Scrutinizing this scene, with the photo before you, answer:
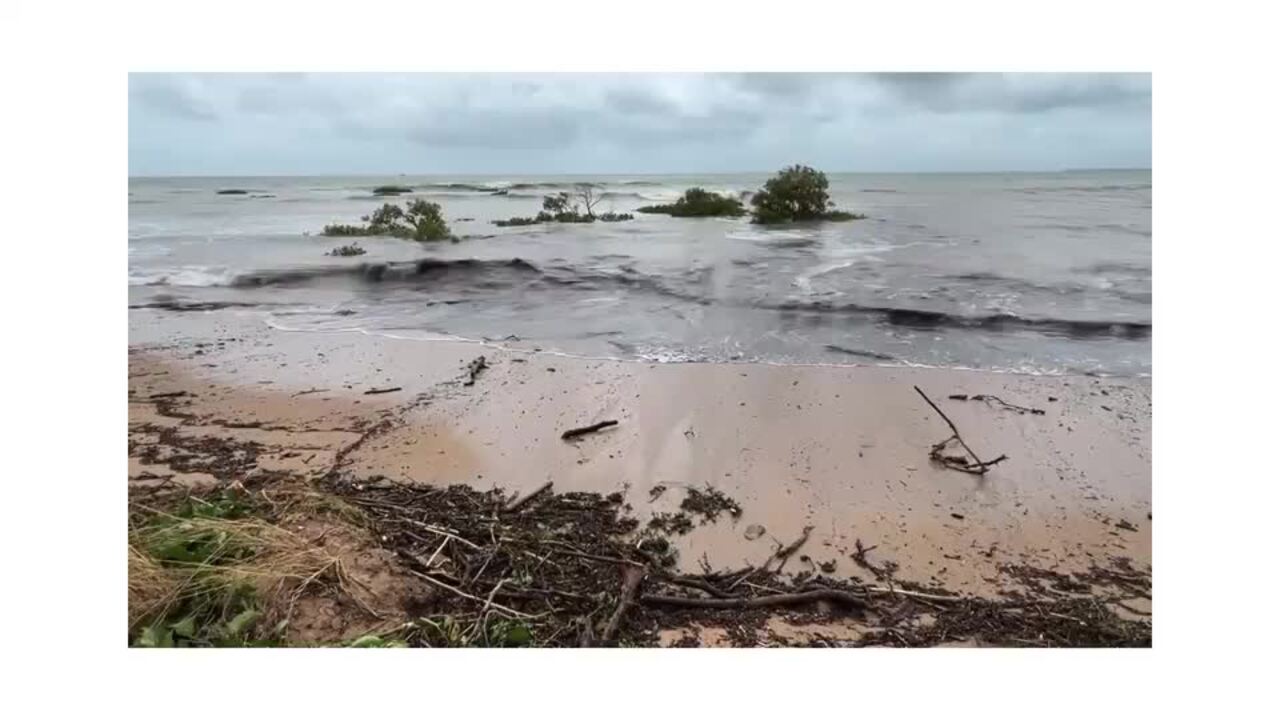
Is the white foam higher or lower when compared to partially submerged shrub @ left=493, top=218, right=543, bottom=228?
lower

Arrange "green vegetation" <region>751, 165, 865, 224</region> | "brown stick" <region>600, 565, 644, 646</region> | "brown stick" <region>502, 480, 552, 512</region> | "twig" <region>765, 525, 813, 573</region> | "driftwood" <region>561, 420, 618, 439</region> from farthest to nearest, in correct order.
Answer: "green vegetation" <region>751, 165, 865, 224</region> < "driftwood" <region>561, 420, 618, 439</region> < "brown stick" <region>502, 480, 552, 512</region> < "twig" <region>765, 525, 813, 573</region> < "brown stick" <region>600, 565, 644, 646</region>

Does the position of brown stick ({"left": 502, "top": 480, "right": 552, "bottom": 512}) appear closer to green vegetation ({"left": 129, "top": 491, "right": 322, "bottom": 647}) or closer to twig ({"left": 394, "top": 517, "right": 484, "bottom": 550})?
twig ({"left": 394, "top": 517, "right": 484, "bottom": 550})

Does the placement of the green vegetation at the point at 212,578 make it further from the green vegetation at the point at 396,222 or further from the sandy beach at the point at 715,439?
the green vegetation at the point at 396,222

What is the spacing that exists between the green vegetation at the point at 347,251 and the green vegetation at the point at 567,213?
1.75 feet

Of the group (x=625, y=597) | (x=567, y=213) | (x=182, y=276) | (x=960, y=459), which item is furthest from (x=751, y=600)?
(x=182, y=276)

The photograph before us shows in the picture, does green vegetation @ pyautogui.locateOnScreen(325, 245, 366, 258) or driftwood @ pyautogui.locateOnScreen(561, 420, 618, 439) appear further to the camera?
green vegetation @ pyautogui.locateOnScreen(325, 245, 366, 258)

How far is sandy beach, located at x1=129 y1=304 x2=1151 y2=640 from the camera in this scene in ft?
5.63

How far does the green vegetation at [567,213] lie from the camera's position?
7.43ft

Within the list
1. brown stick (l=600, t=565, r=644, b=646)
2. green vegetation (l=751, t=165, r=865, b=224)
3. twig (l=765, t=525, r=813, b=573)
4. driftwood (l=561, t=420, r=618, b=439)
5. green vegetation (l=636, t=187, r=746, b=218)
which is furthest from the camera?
green vegetation (l=636, t=187, r=746, b=218)

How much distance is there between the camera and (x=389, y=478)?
6.18 feet

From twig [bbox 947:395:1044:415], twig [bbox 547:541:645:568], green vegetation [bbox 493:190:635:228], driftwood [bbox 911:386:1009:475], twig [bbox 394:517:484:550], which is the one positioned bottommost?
twig [bbox 547:541:645:568]

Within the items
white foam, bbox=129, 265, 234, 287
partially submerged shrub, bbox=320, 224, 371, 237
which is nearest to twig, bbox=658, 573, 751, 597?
partially submerged shrub, bbox=320, 224, 371, 237

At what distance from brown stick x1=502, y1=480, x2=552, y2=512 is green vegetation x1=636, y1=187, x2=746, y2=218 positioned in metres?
1.10
